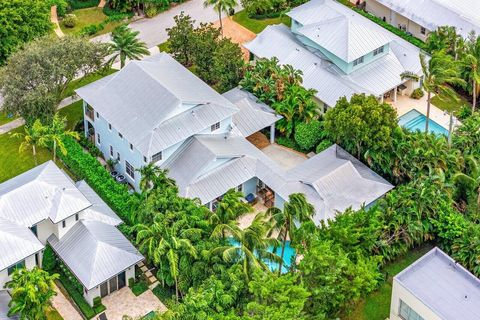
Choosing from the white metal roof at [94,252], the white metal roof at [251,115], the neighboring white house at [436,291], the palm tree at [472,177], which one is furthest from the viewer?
the white metal roof at [251,115]

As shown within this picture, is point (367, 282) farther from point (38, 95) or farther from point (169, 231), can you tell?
point (38, 95)

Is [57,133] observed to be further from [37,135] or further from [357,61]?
[357,61]

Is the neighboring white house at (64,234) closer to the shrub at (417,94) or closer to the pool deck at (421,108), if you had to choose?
the pool deck at (421,108)

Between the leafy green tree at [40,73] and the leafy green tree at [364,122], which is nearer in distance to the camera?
the leafy green tree at [364,122]

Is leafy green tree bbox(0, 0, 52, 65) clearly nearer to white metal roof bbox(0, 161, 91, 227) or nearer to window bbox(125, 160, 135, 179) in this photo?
window bbox(125, 160, 135, 179)

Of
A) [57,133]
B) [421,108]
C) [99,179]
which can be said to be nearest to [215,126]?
[99,179]

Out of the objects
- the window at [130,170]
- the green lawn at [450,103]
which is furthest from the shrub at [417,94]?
the window at [130,170]

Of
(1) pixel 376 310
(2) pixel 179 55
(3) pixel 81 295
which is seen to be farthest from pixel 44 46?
(1) pixel 376 310
